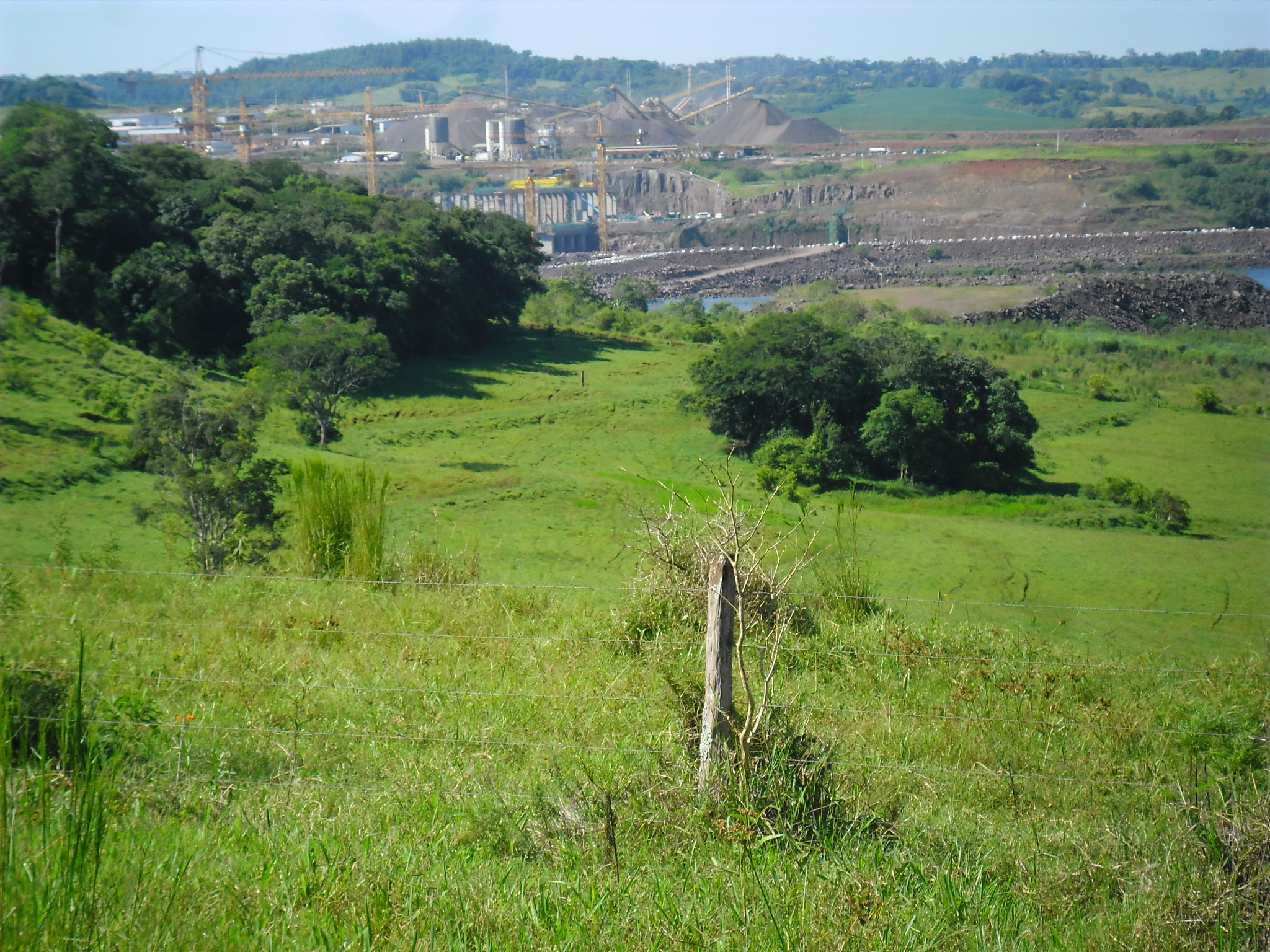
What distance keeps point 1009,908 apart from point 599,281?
68094 mm

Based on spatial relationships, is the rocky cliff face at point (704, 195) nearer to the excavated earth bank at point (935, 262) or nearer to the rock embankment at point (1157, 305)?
the excavated earth bank at point (935, 262)

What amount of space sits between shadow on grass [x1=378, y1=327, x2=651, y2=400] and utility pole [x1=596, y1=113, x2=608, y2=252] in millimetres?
45646

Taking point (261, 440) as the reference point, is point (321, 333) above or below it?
above

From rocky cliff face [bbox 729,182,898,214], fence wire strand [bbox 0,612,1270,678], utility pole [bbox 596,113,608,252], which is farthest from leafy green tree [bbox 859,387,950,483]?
utility pole [bbox 596,113,608,252]

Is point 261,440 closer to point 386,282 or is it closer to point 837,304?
point 386,282

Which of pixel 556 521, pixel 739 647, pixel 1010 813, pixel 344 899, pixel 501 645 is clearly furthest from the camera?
pixel 556 521

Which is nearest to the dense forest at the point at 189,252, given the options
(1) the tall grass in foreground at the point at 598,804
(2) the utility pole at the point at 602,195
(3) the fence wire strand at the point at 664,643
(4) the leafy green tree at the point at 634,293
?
(4) the leafy green tree at the point at 634,293

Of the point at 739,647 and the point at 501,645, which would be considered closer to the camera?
the point at 739,647

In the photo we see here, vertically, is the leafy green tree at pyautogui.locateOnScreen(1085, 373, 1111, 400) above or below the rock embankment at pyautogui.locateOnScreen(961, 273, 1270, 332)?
below

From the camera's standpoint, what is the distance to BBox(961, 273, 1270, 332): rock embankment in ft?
160

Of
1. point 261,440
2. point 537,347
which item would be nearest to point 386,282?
point 537,347

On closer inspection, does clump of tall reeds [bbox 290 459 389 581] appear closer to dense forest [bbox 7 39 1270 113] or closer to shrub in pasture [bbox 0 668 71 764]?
shrub in pasture [bbox 0 668 71 764]

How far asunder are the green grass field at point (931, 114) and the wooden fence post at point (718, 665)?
10307 centimetres

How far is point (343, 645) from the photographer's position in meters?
5.07
